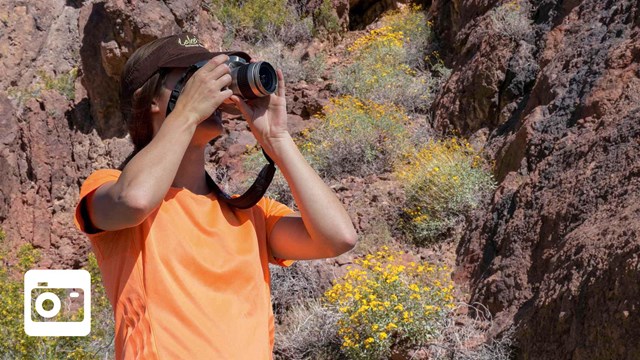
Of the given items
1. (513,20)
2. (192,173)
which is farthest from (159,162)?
(513,20)

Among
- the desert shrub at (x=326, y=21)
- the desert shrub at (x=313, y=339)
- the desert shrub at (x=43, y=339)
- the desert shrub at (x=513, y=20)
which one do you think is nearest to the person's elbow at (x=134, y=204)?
the desert shrub at (x=43, y=339)

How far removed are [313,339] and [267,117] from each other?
3.62 m

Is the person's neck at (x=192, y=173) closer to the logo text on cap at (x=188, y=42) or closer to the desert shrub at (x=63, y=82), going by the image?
the logo text on cap at (x=188, y=42)

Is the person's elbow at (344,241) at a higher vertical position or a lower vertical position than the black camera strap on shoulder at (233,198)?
lower

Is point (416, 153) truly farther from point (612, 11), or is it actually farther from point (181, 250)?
point (181, 250)

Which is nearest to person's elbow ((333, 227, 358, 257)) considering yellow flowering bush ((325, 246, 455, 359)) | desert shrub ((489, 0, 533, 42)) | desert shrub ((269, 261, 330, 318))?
yellow flowering bush ((325, 246, 455, 359))

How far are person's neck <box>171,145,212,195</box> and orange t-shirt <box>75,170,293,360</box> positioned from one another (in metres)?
0.04

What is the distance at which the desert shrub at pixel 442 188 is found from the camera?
635 cm

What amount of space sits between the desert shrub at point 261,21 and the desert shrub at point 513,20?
3700 millimetres

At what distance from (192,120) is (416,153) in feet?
18.5

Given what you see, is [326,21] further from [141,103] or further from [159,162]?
[159,162]

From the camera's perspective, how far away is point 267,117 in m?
1.95

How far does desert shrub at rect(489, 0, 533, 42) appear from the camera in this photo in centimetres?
722

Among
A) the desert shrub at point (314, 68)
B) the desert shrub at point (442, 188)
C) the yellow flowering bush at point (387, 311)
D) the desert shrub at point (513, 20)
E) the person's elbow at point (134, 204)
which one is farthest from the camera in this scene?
the desert shrub at point (314, 68)
